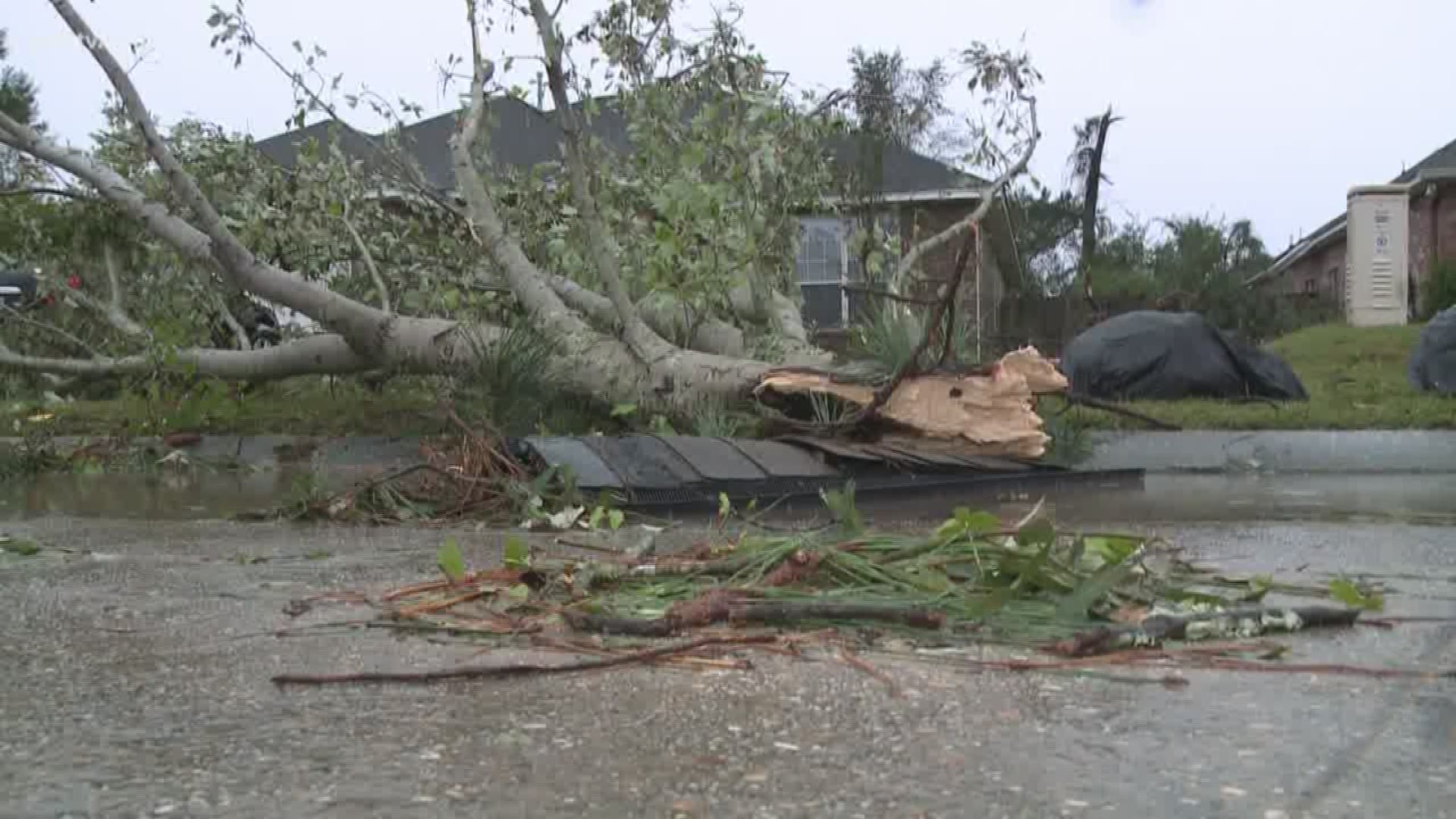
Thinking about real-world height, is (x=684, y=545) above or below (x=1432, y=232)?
below

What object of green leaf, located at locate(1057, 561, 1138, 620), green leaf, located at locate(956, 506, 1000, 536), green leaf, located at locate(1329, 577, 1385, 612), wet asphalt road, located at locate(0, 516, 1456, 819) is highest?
green leaf, located at locate(956, 506, 1000, 536)

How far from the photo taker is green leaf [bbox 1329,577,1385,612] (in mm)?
3354

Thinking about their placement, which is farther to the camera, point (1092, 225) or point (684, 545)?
point (1092, 225)

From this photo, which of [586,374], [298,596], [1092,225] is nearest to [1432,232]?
[1092,225]

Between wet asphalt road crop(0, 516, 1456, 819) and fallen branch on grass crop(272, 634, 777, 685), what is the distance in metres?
0.03

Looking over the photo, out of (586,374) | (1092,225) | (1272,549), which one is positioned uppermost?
(1092,225)

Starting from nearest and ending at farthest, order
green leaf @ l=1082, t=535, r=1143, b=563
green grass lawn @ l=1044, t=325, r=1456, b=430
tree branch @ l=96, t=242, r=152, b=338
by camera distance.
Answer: green leaf @ l=1082, t=535, r=1143, b=563
green grass lawn @ l=1044, t=325, r=1456, b=430
tree branch @ l=96, t=242, r=152, b=338

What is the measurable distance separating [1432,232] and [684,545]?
24433 mm

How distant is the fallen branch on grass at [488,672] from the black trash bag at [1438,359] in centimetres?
1009

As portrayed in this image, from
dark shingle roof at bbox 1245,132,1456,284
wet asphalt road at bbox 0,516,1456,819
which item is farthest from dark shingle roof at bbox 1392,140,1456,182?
wet asphalt road at bbox 0,516,1456,819

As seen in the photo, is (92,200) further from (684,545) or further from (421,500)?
(684,545)

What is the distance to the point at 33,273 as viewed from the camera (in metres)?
12.6

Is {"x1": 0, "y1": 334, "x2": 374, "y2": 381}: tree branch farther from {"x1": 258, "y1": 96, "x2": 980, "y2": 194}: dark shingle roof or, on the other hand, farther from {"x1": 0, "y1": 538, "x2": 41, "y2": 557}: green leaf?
{"x1": 258, "y1": 96, "x2": 980, "y2": 194}: dark shingle roof

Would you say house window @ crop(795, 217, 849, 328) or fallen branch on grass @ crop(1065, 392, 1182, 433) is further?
house window @ crop(795, 217, 849, 328)
